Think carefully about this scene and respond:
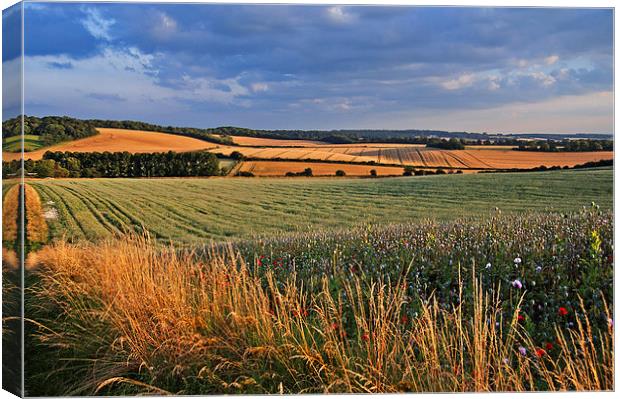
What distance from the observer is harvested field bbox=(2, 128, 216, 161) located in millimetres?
5805

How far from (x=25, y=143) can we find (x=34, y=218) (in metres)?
0.64

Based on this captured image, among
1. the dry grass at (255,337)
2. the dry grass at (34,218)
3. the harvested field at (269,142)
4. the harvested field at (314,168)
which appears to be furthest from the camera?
the harvested field at (314,168)

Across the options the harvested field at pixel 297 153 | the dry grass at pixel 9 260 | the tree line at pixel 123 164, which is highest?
the harvested field at pixel 297 153

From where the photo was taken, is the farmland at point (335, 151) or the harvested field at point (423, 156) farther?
the harvested field at point (423, 156)

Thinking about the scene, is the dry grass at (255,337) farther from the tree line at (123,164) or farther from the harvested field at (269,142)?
the harvested field at (269,142)

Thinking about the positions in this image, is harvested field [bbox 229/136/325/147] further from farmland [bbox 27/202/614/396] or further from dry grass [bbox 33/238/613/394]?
dry grass [bbox 33/238/613/394]

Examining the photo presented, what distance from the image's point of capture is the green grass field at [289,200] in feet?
19.3

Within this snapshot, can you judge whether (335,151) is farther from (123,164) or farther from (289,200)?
(123,164)

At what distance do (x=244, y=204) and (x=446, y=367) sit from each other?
2.43 meters

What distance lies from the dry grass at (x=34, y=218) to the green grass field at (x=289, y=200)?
0.13 metres

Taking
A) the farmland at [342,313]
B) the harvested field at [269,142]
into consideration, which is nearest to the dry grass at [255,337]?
the farmland at [342,313]

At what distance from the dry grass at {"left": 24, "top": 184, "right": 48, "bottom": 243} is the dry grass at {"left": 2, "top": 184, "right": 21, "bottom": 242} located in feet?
0.69

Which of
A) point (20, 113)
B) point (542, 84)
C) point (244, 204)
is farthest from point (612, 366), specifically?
point (20, 113)

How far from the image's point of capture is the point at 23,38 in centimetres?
534
